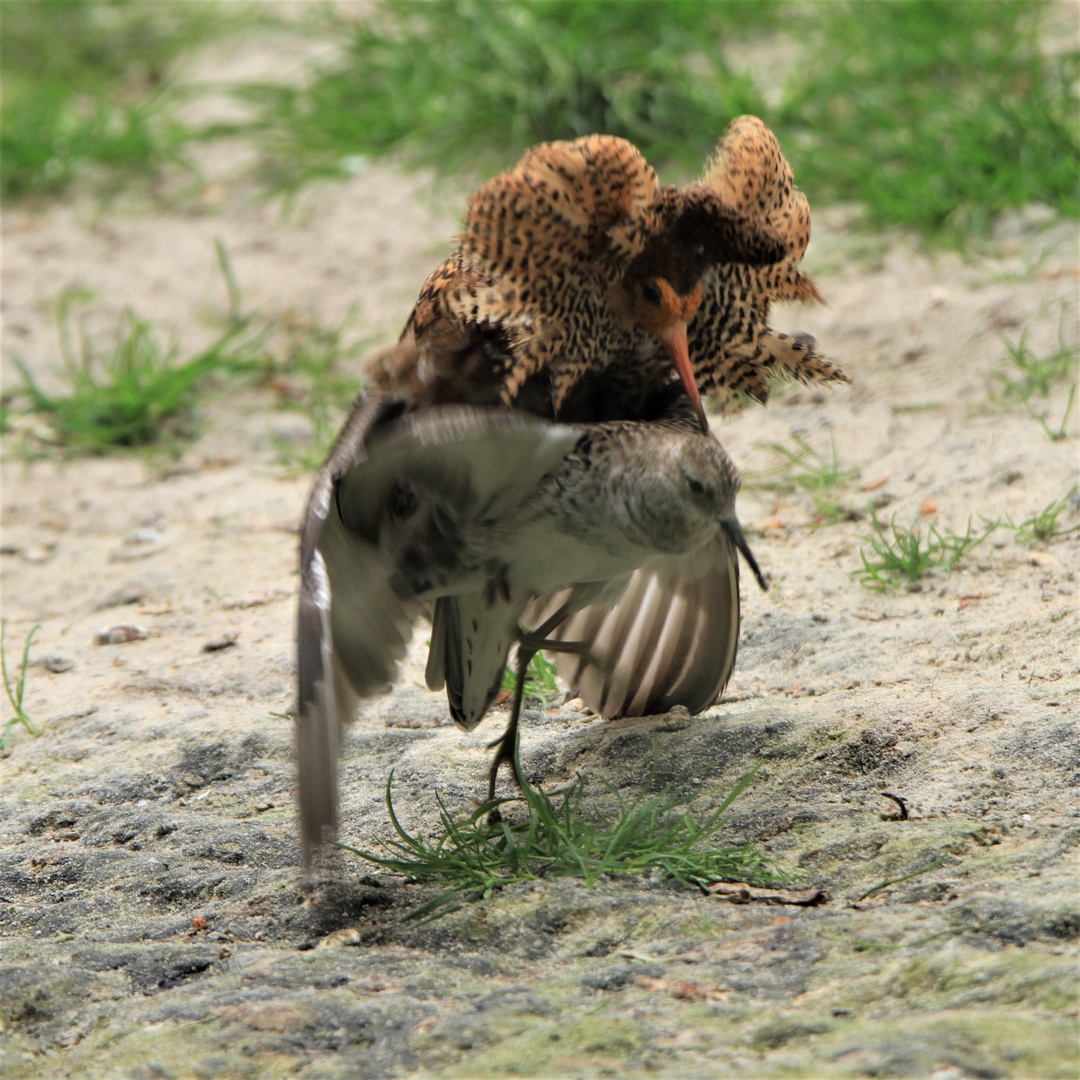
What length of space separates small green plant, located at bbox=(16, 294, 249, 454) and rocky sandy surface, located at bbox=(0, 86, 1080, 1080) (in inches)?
7.1

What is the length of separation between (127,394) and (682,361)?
3425 mm

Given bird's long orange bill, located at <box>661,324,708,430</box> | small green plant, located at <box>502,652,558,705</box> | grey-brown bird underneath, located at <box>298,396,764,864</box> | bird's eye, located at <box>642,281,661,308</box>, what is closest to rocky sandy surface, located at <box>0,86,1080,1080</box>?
small green plant, located at <box>502,652,558,705</box>

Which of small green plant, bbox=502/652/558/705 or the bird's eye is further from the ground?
the bird's eye

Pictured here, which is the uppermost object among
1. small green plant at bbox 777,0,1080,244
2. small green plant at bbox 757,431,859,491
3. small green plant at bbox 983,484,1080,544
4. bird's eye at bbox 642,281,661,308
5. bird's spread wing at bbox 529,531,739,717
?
small green plant at bbox 777,0,1080,244

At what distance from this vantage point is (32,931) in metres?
2.86

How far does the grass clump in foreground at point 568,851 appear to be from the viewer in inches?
111

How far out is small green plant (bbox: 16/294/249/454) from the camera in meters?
5.89

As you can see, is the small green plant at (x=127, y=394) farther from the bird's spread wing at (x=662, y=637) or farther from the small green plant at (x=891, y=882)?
the small green plant at (x=891, y=882)

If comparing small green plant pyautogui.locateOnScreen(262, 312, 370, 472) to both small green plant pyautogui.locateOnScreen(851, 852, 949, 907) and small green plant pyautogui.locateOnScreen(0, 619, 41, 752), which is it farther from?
small green plant pyautogui.locateOnScreen(851, 852, 949, 907)

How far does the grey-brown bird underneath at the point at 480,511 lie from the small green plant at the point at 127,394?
10.2 ft

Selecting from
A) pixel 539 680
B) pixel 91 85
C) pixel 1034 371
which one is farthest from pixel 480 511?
pixel 91 85

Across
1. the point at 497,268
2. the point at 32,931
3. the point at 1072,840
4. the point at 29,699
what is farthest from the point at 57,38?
the point at 1072,840

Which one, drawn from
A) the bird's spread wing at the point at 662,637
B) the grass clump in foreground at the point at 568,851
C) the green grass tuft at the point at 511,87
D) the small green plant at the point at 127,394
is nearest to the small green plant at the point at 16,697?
the grass clump in foreground at the point at 568,851

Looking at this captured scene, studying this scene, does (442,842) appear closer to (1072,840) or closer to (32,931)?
(32,931)
